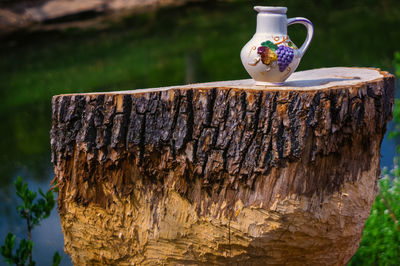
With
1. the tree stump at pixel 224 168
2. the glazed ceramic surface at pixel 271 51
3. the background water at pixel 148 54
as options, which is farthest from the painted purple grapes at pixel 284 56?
the background water at pixel 148 54

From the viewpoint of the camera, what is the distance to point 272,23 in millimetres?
1605

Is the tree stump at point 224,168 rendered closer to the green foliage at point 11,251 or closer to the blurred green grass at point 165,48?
the green foliage at point 11,251

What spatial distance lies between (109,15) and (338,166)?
425 centimetres

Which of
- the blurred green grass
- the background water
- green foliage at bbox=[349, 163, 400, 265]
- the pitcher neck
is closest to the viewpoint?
the pitcher neck

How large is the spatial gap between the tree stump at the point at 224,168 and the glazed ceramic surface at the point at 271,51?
0.30 ft

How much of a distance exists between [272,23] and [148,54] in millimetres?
3656

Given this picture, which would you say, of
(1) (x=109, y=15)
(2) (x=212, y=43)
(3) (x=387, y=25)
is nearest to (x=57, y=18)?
(1) (x=109, y=15)

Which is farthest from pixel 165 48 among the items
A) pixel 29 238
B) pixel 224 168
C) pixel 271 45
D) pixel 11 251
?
pixel 224 168

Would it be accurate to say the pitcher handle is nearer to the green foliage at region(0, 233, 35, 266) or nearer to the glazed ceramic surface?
the glazed ceramic surface

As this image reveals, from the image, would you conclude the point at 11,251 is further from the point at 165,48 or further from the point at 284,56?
the point at 165,48

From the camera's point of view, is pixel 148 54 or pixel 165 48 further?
pixel 165 48

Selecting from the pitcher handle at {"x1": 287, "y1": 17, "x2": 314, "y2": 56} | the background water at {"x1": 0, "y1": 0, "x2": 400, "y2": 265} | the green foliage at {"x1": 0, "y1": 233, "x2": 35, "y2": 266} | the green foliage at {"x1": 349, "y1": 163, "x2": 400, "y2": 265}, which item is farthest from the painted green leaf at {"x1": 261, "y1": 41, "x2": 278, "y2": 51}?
the background water at {"x1": 0, "y1": 0, "x2": 400, "y2": 265}

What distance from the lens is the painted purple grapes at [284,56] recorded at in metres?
1.57

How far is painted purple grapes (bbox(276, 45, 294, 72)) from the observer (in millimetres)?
1567
